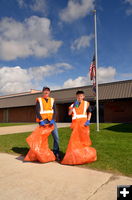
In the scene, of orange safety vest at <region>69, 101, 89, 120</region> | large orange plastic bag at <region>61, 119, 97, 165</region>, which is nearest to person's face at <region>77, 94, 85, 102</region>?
orange safety vest at <region>69, 101, 89, 120</region>

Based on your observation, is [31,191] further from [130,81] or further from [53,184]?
[130,81]

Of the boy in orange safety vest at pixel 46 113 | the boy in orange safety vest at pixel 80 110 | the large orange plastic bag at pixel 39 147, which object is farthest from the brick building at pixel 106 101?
the large orange plastic bag at pixel 39 147

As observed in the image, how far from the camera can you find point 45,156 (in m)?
4.76

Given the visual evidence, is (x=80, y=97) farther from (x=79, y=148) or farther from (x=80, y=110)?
(x=79, y=148)

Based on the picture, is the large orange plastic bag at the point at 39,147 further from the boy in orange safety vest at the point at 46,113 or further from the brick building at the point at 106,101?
the brick building at the point at 106,101

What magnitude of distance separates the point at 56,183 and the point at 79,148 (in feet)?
4.43

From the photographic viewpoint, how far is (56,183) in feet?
11.0

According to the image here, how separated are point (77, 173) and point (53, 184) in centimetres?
70

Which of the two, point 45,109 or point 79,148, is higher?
point 45,109

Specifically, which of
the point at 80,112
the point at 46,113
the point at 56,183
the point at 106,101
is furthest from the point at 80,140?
the point at 106,101

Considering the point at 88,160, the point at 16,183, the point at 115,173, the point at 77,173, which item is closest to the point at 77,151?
the point at 88,160

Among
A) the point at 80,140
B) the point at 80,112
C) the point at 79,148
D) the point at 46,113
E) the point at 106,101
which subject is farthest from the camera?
the point at 106,101

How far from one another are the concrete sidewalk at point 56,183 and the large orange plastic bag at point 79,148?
0.21 metres

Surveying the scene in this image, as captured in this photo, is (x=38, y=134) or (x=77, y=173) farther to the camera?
(x=38, y=134)
